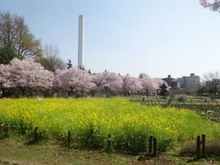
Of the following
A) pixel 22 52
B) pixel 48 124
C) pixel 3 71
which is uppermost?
pixel 22 52

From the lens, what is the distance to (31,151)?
10055mm

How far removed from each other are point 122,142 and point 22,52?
3891 centimetres

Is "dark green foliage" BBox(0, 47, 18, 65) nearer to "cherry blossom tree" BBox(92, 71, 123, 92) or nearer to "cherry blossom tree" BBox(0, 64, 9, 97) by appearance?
"cherry blossom tree" BBox(0, 64, 9, 97)

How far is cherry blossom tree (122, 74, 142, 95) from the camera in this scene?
6325cm

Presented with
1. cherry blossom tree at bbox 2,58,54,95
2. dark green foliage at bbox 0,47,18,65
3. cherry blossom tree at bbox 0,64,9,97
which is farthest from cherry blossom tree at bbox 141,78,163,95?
cherry blossom tree at bbox 0,64,9,97

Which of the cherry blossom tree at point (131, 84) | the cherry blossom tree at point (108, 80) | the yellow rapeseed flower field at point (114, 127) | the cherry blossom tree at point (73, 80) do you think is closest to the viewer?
the yellow rapeseed flower field at point (114, 127)

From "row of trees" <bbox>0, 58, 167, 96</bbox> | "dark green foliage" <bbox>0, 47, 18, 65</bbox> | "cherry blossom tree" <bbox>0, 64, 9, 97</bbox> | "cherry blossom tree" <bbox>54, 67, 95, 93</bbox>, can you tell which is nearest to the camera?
"cherry blossom tree" <bbox>0, 64, 9, 97</bbox>

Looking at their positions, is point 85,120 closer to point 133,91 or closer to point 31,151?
point 31,151

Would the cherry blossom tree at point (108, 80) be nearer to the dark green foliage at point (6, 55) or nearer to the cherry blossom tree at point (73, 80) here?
the cherry blossom tree at point (73, 80)

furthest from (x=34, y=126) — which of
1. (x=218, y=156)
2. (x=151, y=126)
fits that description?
(x=218, y=156)

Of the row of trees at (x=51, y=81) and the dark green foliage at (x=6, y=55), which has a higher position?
the dark green foliage at (x=6, y=55)

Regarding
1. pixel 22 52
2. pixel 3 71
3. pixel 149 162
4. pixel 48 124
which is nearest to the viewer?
pixel 149 162

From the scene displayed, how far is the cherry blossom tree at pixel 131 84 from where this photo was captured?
63.2m

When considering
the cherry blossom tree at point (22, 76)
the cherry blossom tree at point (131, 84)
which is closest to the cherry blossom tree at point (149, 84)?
the cherry blossom tree at point (131, 84)
